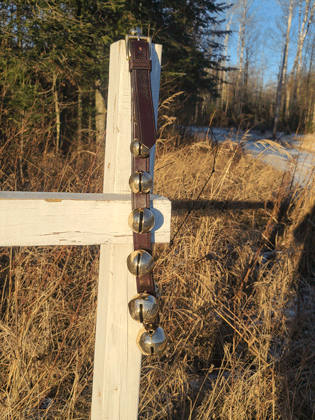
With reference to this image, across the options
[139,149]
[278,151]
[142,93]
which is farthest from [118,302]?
[278,151]

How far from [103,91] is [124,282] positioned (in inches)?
294

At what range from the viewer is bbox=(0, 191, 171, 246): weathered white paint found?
69cm

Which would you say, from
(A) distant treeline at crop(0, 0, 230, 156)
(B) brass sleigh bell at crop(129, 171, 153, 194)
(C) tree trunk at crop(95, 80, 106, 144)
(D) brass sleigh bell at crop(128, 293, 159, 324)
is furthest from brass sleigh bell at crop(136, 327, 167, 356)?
(C) tree trunk at crop(95, 80, 106, 144)

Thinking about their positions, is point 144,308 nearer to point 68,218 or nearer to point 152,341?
point 152,341

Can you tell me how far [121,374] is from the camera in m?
0.84

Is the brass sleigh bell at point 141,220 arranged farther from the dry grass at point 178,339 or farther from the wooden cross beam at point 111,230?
the dry grass at point 178,339

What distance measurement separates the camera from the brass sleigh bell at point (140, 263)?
2.40 ft

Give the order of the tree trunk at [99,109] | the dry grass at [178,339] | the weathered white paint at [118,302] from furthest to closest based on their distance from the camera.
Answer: the tree trunk at [99,109] < the dry grass at [178,339] < the weathered white paint at [118,302]

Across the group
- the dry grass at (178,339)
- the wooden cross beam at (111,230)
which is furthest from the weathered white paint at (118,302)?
the dry grass at (178,339)

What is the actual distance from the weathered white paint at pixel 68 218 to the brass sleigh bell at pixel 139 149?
0.10m

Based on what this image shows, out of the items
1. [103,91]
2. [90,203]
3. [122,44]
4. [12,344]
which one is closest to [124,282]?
[90,203]

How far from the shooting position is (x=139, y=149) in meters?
0.75

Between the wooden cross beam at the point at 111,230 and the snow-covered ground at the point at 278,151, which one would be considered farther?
the snow-covered ground at the point at 278,151

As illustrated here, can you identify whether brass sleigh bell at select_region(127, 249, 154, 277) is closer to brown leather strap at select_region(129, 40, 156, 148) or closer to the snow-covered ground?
brown leather strap at select_region(129, 40, 156, 148)
